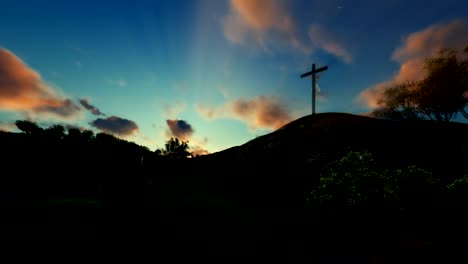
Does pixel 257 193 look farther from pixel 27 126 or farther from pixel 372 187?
pixel 27 126

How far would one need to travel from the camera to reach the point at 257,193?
17.3m

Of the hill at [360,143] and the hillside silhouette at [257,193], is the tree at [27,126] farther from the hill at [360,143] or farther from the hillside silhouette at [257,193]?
the hill at [360,143]

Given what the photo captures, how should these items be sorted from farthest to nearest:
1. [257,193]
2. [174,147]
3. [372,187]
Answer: [174,147] < [257,193] < [372,187]

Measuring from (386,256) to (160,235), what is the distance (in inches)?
206

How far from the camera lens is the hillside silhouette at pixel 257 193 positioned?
19.0 feet

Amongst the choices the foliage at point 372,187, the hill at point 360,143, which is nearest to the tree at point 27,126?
the hill at point 360,143

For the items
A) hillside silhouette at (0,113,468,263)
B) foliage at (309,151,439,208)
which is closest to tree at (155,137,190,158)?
hillside silhouette at (0,113,468,263)

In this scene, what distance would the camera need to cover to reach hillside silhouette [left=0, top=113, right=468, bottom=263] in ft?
19.0

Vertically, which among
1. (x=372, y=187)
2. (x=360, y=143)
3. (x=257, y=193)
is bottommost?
(x=257, y=193)

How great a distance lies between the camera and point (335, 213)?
21.6 ft

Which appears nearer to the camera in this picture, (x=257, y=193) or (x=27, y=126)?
(x=257, y=193)

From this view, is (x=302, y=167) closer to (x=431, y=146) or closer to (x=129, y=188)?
(x=431, y=146)

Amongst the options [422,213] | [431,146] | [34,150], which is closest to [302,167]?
[431,146]

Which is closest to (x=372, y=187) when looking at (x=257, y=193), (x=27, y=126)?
(x=257, y=193)
